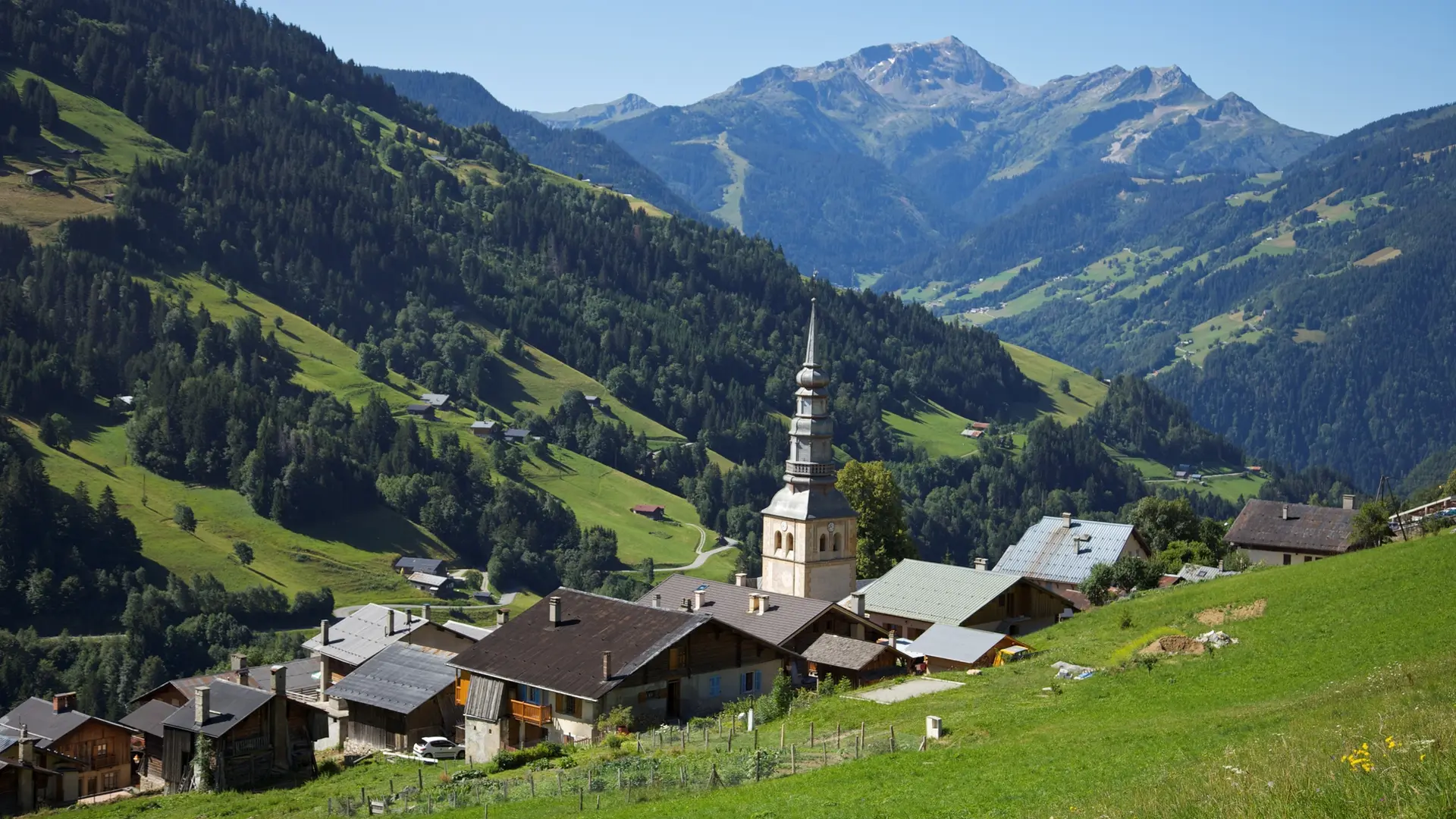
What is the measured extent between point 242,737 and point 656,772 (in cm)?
2845

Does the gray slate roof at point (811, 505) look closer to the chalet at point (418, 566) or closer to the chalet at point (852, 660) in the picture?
the chalet at point (852, 660)

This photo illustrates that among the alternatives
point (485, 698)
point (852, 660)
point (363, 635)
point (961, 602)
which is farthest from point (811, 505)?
point (485, 698)

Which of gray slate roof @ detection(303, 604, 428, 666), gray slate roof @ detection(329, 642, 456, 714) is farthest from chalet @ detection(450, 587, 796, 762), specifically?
gray slate roof @ detection(303, 604, 428, 666)

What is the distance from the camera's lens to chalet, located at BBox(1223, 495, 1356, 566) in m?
98.5

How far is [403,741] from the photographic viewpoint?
212ft

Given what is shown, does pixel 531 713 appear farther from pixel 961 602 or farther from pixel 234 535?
pixel 234 535

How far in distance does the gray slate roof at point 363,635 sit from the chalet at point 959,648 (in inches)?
1059

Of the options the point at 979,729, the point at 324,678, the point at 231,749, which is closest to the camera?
the point at 979,729

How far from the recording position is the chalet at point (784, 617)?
68062mm

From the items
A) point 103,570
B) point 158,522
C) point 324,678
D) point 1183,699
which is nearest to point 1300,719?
point 1183,699

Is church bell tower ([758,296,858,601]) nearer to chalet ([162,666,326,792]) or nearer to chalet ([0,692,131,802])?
chalet ([162,666,326,792])

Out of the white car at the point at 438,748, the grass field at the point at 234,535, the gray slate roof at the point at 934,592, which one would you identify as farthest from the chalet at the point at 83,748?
the grass field at the point at 234,535

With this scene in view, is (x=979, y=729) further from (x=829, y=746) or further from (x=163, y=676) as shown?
(x=163, y=676)

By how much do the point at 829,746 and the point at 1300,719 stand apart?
14813mm
